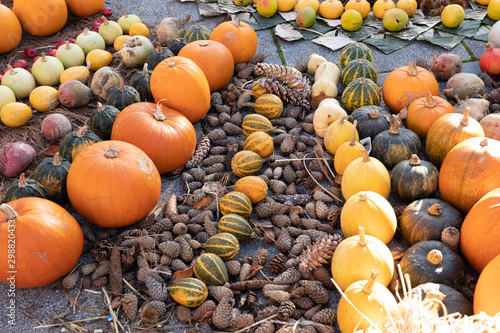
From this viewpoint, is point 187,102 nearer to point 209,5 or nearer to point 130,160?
point 130,160

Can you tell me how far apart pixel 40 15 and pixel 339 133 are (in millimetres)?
4251

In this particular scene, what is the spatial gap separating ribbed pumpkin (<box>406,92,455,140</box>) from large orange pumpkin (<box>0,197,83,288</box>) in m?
3.07

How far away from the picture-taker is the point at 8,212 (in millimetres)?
2848

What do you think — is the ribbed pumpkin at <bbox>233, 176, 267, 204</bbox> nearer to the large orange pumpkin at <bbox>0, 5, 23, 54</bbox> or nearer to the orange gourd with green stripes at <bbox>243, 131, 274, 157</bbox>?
the orange gourd with green stripes at <bbox>243, 131, 274, 157</bbox>

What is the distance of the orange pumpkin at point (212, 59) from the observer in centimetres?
465

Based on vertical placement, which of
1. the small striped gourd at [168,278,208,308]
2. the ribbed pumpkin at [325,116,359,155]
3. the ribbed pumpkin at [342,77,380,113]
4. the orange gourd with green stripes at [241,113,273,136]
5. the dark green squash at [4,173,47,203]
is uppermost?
the ribbed pumpkin at [342,77,380,113]

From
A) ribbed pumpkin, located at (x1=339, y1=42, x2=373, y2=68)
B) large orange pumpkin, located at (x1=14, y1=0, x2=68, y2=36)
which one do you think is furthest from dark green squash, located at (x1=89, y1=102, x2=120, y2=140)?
ribbed pumpkin, located at (x1=339, y1=42, x2=373, y2=68)

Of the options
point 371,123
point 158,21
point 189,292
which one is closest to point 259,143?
point 371,123

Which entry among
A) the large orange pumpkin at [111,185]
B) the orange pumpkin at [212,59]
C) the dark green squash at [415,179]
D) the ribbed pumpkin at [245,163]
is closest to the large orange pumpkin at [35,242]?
the large orange pumpkin at [111,185]

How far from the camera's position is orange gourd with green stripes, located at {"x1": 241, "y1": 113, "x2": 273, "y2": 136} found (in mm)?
4160

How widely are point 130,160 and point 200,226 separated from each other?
2.45ft

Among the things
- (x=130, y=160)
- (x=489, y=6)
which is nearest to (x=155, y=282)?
(x=130, y=160)

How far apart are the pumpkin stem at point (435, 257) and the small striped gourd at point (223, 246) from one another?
1319 mm

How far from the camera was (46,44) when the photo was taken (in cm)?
570
